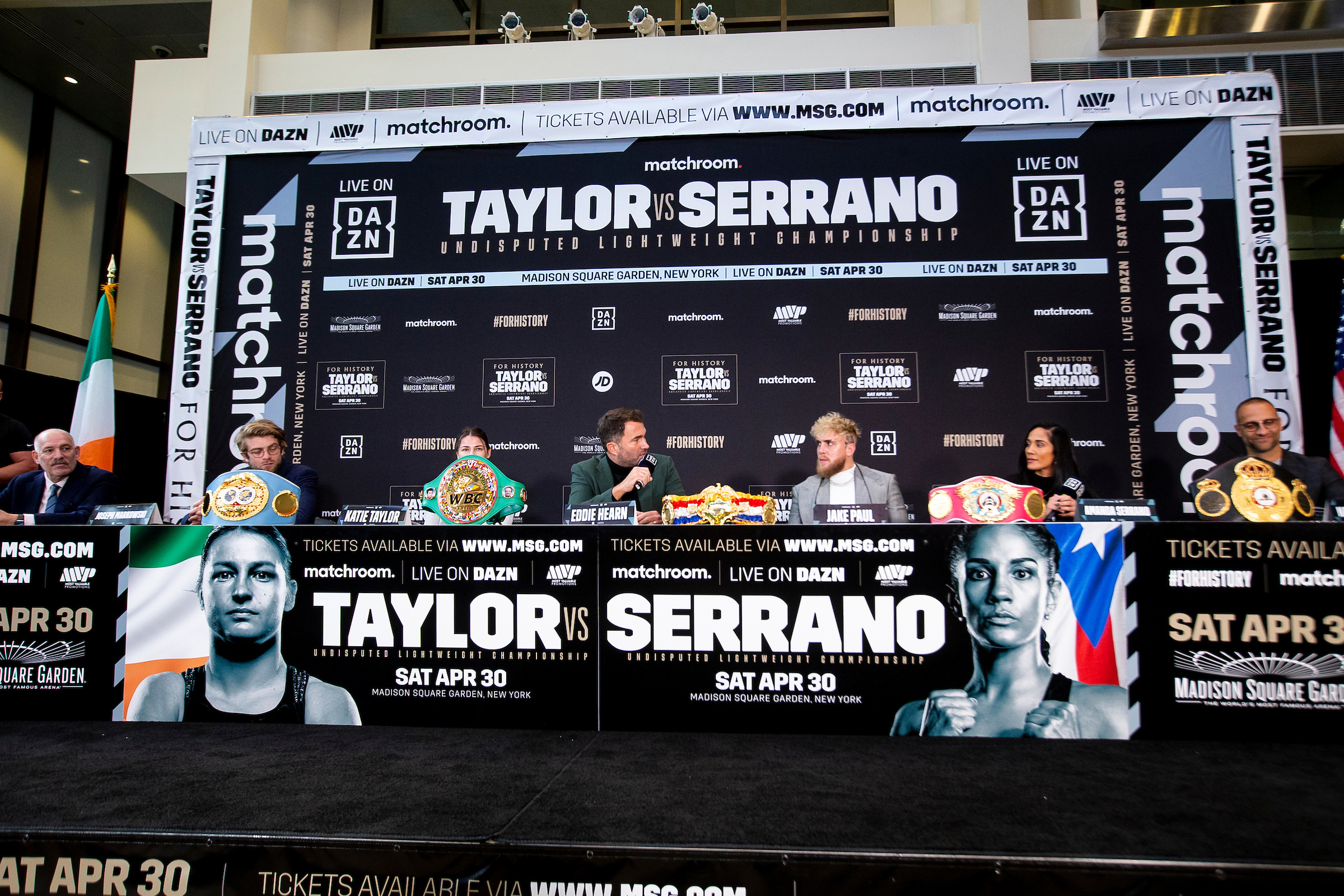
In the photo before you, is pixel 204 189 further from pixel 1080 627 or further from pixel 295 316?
pixel 1080 627

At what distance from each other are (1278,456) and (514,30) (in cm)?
512

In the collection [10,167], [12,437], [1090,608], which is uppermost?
[10,167]

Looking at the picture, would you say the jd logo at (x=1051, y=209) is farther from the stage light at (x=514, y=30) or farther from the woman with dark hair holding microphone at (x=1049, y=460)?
the stage light at (x=514, y=30)

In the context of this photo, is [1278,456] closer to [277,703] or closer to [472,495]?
[472,495]

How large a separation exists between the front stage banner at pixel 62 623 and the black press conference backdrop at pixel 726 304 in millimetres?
2064

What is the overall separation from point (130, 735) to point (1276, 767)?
Result: 9.44 ft

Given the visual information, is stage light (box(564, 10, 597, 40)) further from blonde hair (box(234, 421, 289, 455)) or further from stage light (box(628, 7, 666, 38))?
blonde hair (box(234, 421, 289, 455))

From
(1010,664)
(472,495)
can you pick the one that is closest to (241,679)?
(472,495)

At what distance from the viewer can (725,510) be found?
2.24 metres

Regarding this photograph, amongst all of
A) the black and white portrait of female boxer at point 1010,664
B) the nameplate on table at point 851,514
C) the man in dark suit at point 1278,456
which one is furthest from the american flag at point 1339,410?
the nameplate on table at point 851,514

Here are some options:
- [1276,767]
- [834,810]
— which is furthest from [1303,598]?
[834,810]

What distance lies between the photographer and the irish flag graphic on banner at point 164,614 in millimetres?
2098

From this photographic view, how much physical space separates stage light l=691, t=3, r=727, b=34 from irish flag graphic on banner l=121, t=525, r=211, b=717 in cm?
447

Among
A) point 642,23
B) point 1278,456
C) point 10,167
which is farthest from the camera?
point 10,167
